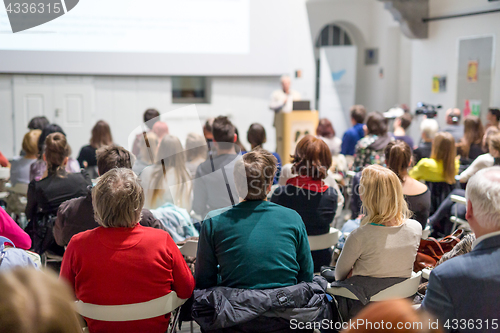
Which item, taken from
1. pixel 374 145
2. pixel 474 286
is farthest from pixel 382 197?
pixel 374 145

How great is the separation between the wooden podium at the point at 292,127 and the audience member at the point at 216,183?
3629mm

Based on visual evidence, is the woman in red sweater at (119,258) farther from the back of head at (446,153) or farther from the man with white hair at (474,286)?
the back of head at (446,153)

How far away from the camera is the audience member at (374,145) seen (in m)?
4.84

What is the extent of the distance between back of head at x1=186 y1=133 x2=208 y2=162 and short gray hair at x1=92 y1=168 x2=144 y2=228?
46cm

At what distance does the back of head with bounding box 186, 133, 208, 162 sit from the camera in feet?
7.64

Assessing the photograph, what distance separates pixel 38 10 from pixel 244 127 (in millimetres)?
4233

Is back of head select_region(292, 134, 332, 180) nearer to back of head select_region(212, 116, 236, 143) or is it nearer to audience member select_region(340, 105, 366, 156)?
back of head select_region(212, 116, 236, 143)

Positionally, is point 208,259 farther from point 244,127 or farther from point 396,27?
point 396,27

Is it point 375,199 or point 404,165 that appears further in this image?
point 404,165

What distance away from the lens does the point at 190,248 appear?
8.63ft

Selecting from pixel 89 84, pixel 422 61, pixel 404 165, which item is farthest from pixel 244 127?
pixel 404 165

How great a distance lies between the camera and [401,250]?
2.20 meters

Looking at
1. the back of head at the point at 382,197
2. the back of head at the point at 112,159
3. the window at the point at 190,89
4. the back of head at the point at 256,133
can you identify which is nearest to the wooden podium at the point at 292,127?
Result: the back of head at the point at 256,133

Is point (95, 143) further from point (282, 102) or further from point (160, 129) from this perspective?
point (282, 102)
